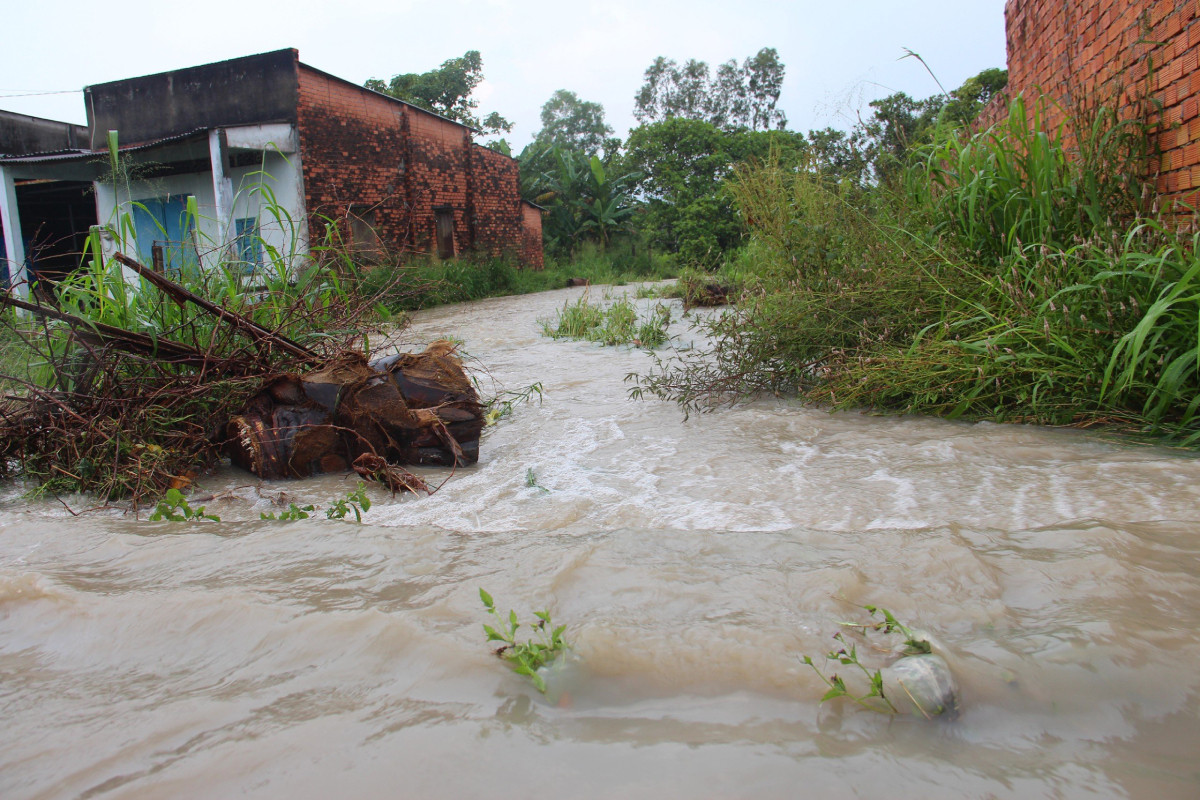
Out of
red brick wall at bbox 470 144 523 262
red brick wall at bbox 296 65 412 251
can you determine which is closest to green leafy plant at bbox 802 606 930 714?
red brick wall at bbox 296 65 412 251

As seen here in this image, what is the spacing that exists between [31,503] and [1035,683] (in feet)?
12.0

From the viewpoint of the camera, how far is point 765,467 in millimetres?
3127

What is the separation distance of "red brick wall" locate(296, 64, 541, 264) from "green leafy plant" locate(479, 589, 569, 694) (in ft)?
32.9

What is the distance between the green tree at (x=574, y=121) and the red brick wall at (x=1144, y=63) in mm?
50131

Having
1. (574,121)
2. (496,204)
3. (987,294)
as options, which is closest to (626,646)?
(987,294)

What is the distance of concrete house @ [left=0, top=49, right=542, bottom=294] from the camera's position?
451 inches

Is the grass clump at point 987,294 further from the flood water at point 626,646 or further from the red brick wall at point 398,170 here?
the red brick wall at point 398,170

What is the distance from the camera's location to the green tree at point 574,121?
52.7 metres

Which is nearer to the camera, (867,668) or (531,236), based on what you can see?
(867,668)

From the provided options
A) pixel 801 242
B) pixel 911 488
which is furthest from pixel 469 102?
pixel 911 488

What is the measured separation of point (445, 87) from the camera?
98.4 ft

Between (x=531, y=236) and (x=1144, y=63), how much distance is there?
1828 centimetres

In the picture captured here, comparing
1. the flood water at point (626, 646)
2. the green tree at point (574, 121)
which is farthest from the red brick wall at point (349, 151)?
the green tree at point (574, 121)

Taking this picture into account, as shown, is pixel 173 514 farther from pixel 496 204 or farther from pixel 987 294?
pixel 496 204
